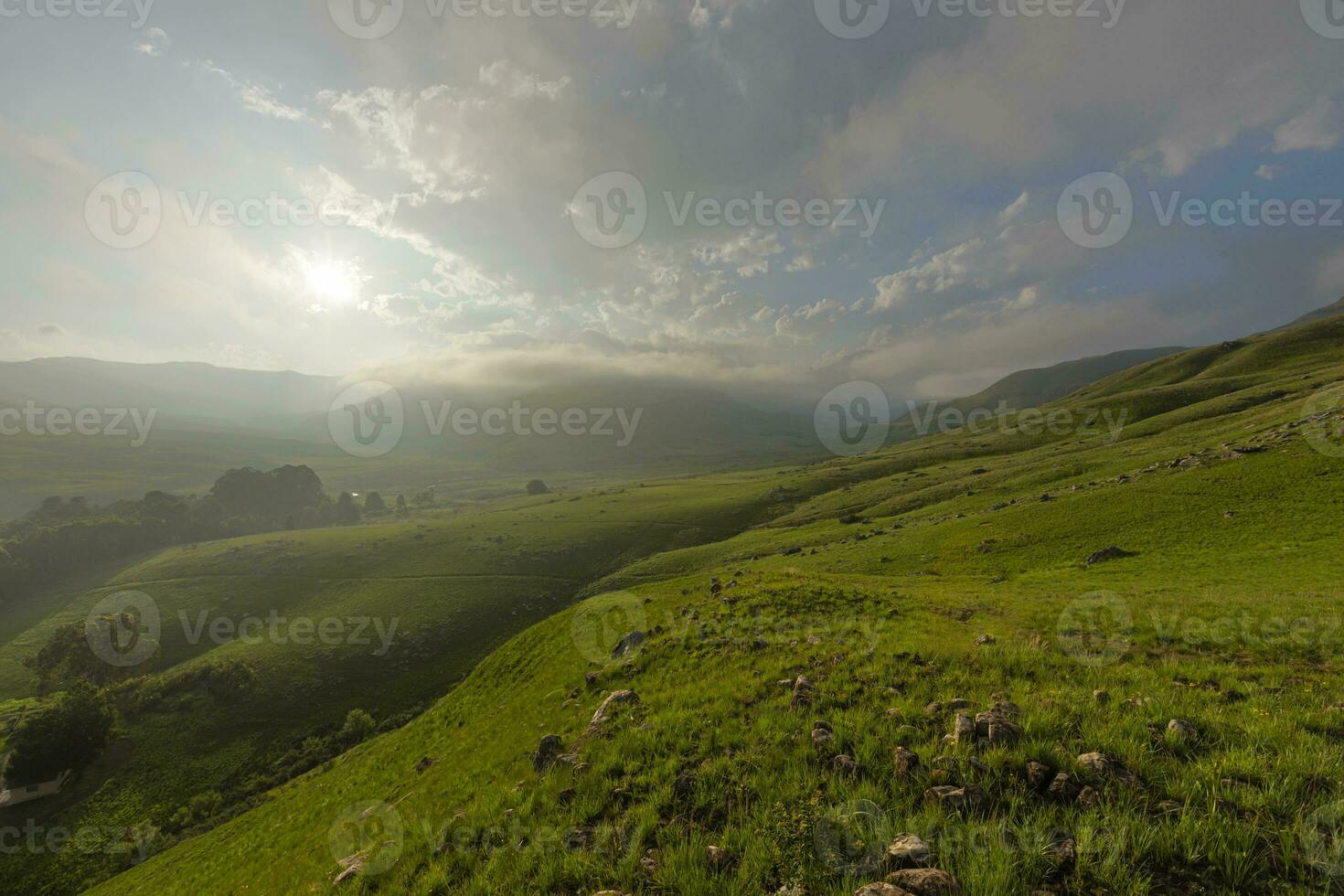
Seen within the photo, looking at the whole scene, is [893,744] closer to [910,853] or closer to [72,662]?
[910,853]

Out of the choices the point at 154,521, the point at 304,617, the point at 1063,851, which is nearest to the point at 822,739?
the point at 1063,851

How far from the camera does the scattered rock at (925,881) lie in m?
5.24

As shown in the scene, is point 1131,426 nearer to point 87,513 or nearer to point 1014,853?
point 1014,853

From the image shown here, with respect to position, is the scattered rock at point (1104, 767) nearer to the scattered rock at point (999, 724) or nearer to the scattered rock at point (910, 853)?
the scattered rock at point (999, 724)

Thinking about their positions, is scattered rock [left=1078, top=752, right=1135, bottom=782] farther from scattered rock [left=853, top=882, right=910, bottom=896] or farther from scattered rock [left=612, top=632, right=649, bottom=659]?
scattered rock [left=612, top=632, right=649, bottom=659]

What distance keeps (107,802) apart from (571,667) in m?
46.6

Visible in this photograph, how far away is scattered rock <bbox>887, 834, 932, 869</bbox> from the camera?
19.1 ft

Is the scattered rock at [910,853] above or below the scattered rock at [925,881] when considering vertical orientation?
below

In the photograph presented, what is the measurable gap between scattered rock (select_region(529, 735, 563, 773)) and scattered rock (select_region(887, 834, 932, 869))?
926 centimetres

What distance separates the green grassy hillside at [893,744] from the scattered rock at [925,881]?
19 cm

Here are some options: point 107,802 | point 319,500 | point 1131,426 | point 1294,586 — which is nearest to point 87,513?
point 319,500

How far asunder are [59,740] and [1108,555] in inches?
3451

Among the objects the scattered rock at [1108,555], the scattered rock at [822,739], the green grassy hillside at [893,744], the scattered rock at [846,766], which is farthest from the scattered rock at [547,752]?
the scattered rock at [1108,555]

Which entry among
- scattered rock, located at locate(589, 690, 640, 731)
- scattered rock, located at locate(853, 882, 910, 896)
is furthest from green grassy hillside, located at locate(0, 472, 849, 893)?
scattered rock, located at locate(853, 882, 910, 896)
